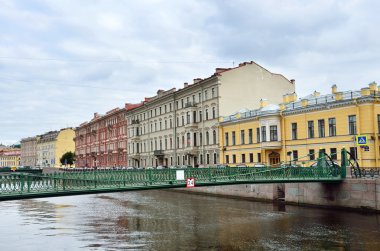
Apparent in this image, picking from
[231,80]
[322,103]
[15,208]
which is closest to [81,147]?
[231,80]

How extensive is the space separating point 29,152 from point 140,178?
452ft

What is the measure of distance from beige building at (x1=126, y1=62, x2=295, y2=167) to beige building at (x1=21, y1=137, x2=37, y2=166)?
91818 mm

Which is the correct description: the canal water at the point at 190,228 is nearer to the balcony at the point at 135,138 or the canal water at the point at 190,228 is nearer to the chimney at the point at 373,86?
the chimney at the point at 373,86

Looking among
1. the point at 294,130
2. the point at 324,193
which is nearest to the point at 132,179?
the point at 324,193

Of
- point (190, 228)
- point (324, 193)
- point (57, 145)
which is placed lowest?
point (190, 228)

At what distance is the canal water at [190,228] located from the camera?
20.4m

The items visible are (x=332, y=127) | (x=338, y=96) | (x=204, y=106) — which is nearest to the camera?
(x=338, y=96)

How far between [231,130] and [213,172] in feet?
72.8

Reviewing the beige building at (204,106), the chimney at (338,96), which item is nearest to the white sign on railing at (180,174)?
the chimney at (338,96)

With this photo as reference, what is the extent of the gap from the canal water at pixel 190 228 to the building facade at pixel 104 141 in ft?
147

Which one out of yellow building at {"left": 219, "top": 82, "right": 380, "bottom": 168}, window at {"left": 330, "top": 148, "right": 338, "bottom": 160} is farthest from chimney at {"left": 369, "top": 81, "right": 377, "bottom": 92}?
window at {"left": 330, "top": 148, "right": 338, "bottom": 160}

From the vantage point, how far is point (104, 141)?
8919 cm

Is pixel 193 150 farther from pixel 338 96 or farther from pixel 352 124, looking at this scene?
pixel 352 124

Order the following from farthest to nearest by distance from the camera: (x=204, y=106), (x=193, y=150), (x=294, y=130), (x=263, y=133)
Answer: (x=193, y=150) < (x=204, y=106) < (x=263, y=133) < (x=294, y=130)
